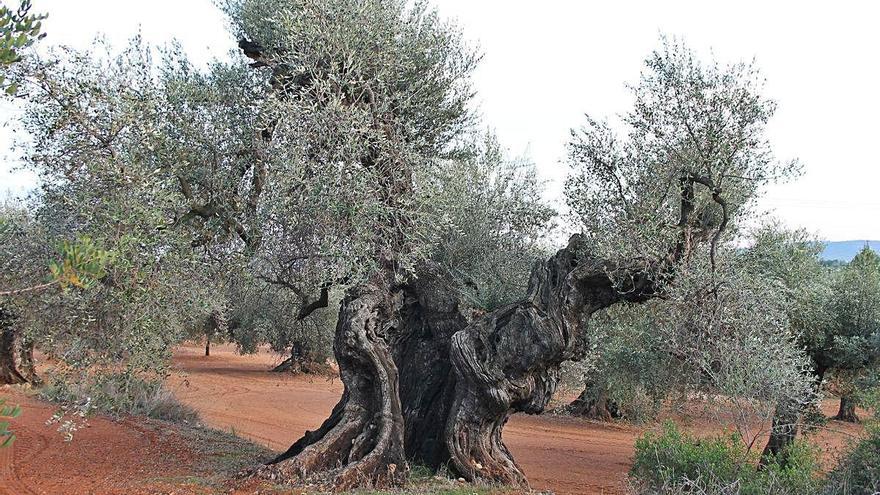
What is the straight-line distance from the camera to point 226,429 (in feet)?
55.8

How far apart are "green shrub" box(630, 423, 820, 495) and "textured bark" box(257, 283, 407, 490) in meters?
3.85

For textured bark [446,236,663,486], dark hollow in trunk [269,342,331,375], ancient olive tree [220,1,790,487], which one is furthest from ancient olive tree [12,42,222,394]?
dark hollow in trunk [269,342,331,375]

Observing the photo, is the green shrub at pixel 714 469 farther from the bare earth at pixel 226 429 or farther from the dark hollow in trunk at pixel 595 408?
the dark hollow in trunk at pixel 595 408

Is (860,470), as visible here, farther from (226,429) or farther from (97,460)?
(226,429)

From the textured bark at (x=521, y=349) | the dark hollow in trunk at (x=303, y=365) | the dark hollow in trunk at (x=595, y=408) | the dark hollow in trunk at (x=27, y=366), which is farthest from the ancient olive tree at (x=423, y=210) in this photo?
the dark hollow in trunk at (x=303, y=365)

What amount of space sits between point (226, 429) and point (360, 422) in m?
8.13

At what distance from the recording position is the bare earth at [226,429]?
1027cm

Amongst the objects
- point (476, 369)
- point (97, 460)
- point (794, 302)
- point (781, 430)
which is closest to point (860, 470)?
point (781, 430)

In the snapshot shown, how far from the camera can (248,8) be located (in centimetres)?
1136

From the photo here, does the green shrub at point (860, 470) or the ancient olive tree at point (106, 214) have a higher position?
the ancient olive tree at point (106, 214)

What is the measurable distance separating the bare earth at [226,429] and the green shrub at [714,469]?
1416 millimetres

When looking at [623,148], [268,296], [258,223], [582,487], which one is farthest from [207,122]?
[582,487]

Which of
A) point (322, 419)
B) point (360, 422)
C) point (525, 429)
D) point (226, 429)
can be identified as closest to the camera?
point (360, 422)

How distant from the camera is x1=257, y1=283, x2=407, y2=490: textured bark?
31.2 ft
